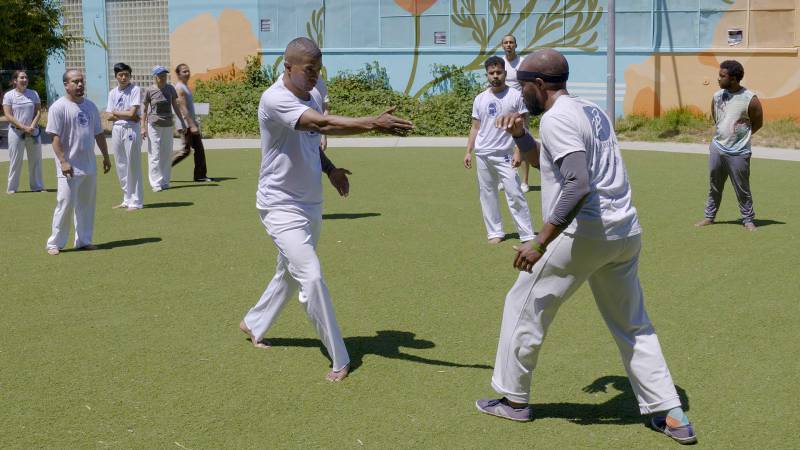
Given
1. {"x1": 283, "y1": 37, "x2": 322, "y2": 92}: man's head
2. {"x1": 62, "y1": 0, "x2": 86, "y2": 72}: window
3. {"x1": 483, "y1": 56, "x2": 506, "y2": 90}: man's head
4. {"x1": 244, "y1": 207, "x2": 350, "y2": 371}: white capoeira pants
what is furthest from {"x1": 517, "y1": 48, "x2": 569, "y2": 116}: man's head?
{"x1": 62, "y1": 0, "x2": 86, "y2": 72}: window

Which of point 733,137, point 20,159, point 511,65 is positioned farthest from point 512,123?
point 20,159

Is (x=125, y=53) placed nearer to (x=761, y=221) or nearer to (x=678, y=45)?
(x=678, y=45)

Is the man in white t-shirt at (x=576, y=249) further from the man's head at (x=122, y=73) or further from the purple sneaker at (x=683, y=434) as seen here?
the man's head at (x=122, y=73)

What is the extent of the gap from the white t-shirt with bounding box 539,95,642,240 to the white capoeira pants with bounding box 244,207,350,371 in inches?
71.6

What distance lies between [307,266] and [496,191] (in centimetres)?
509

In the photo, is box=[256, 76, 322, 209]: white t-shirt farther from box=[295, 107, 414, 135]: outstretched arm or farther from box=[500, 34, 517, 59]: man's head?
box=[500, 34, 517, 59]: man's head

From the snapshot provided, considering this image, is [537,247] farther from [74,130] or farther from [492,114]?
[74,130]

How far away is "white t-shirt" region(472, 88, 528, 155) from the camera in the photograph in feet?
36.6

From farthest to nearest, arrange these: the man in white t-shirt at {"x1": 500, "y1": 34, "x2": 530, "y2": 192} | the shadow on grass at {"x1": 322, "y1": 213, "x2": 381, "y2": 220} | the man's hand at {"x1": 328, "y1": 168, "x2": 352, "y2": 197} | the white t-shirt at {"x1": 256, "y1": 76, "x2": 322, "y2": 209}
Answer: the man in white t-shirt at {"x1": 500, "y1": 34, "x2": 530, "y2": 192}
the shadow on grass at {"x1": 322, "y1": 213, "x2": 381, "y2": 220}
the man's hand at {"x1": 328, "y1": 168, "x2": 352, "y2": 197}
the white t-shirt at {"x1": 256, "y1": 76, "x2": 322, "y2": 209}

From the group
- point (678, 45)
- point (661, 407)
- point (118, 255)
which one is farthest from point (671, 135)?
point (661, 407)

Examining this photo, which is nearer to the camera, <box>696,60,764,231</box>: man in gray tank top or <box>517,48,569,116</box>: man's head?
<box>517,48,569,116</box>: man's head

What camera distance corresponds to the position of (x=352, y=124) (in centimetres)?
607

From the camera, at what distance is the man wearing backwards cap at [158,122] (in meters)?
16.1

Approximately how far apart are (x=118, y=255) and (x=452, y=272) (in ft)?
11.8
